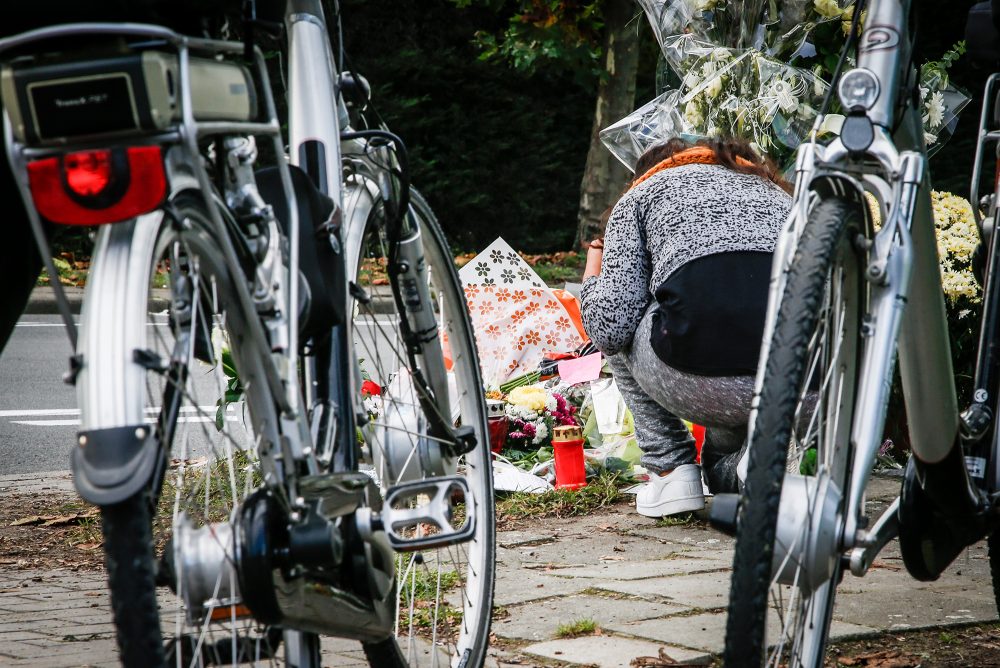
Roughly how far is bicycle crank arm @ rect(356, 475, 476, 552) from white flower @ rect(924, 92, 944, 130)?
120 inches

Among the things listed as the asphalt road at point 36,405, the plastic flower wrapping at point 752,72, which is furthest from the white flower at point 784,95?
the asphalt road at point 36,405

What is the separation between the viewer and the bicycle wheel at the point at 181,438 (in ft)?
4.17

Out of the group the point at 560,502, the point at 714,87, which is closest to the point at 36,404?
the point at 560,502

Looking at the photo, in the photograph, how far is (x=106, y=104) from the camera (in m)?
1.31

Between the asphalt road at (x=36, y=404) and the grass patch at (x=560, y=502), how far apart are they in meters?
2.48

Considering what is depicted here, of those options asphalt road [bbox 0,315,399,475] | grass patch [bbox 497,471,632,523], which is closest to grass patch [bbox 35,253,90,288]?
asphalt road [bbox 0,315,399,475]

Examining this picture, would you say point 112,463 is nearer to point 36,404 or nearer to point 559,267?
point 36,404

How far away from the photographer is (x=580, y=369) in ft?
17.9

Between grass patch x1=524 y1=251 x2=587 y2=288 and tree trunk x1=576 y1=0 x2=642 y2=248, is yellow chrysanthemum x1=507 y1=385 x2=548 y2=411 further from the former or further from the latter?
grass patch x1=524 y1=251 x2=587 y2=288

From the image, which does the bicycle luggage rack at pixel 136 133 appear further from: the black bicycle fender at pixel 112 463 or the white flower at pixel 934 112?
the white flower at pixel 934 112

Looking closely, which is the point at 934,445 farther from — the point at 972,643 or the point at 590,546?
the point at 590,546

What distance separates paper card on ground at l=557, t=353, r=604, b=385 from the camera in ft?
17.7

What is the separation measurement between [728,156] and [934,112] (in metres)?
0.93

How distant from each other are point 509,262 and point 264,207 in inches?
162
